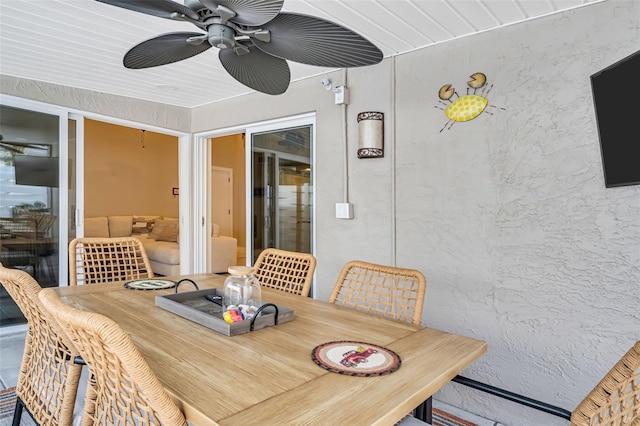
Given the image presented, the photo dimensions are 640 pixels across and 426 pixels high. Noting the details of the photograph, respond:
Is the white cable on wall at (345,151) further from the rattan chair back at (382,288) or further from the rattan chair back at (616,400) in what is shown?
the rattan chair back at (616,400)

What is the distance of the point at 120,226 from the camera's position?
6.92 m

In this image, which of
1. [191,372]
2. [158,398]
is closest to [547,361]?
[191,372]

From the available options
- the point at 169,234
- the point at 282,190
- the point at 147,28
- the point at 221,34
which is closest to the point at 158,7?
the point at 221,34

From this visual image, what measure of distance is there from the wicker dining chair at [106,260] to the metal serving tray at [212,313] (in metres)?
0.86

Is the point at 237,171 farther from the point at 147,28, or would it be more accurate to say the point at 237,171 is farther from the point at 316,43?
the point at 316,43

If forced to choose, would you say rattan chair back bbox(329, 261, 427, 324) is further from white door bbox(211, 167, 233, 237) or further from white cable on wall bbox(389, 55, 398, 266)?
white door bbox(211, 167, 233, 237)

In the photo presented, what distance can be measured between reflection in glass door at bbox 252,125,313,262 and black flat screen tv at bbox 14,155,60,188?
176 cm

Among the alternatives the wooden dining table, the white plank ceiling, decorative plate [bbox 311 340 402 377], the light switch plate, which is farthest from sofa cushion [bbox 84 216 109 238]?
decorative plate [bbox 311 340 402 377]

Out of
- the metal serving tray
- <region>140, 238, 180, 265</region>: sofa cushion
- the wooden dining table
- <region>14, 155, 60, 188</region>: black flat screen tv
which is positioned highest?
<region>14, 155, 60, 188</region>: black flat screen tv

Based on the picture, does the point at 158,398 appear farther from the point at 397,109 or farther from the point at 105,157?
the point at 105,157

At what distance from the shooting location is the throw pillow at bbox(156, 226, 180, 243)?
6.53m

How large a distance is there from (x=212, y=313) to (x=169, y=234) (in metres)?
5.49

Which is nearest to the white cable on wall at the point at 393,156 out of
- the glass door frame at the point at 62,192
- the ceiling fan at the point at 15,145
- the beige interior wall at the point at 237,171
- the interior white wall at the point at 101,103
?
the interior white wall at the point at 101,103

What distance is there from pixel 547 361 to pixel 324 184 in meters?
1.86
